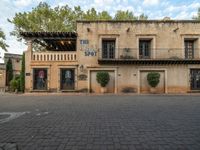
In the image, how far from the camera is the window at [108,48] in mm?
21844

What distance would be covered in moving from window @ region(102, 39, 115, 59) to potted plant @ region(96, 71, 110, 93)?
8.24ft

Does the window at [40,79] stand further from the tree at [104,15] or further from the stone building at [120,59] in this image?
the tree at [104,15]

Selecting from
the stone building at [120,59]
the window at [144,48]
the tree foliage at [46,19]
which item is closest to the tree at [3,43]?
the tree foliage at [46,19]

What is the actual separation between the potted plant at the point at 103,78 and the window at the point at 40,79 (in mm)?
5443

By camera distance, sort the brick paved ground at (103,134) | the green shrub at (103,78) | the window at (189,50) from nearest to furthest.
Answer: the brick paved ground at (103,134), the green shrub at (103,78), the window at (189,50)

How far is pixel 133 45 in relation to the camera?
21312 millimetres

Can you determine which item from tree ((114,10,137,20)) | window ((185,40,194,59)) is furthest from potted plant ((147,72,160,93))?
tree ((114,10,137,20))

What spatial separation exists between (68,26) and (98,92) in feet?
44.6

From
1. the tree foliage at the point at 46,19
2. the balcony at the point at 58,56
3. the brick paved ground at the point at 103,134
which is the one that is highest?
the tree foliage at the point at 46,19

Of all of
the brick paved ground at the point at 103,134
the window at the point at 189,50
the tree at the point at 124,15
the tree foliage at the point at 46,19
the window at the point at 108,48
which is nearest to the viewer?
the brick paved ground at the point at 103,134

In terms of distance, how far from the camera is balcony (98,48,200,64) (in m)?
20.5

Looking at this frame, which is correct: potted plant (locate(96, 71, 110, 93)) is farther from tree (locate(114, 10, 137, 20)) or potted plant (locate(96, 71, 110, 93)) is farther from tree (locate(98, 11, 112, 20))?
tree (locate(114, 10, 137, 20))

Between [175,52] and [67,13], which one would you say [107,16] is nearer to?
[67,13]

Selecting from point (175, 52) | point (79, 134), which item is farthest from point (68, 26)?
point (79, 134)
